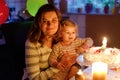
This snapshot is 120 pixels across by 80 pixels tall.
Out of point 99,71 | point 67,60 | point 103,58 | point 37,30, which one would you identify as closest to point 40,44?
point 37,30

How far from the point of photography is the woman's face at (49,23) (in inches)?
62.7

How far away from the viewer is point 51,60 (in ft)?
5.34

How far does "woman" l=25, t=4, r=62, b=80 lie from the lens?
1581mm

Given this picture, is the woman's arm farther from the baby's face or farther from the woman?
the baby's face

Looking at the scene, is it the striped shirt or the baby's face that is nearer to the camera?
the striped shirt

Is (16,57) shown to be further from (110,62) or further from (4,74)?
(4,74)

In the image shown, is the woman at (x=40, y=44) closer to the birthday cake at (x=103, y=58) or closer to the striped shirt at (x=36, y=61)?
the striped shirt at (x=36, y=61)

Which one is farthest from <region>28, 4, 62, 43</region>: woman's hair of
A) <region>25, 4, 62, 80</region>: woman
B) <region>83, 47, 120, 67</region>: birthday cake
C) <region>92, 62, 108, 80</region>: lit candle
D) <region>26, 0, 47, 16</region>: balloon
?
<region>26, 0, 47, 16</region>: balloon

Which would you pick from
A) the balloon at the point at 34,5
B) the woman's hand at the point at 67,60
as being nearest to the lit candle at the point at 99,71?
the woman's hand at the point at 67,60

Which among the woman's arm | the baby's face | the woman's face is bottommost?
the woman's arm

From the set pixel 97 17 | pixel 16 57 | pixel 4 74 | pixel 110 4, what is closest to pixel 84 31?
pixel 97 17

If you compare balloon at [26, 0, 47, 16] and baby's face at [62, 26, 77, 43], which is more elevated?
balloon at [26, 0, 47, 16]

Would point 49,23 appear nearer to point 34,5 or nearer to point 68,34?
point 68,34

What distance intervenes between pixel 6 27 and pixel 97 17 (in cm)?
222
